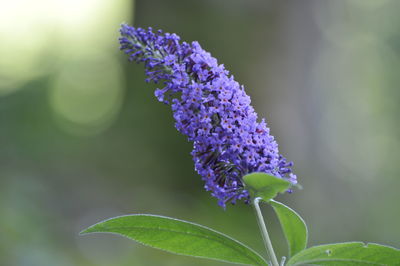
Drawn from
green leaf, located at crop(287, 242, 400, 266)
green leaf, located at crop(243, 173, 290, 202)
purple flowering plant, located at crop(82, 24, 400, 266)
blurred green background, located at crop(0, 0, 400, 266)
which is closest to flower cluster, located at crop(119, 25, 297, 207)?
purple flowering plant, located at crop(82, 24, 400, 266)

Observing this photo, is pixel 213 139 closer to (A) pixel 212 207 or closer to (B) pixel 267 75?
(A) pixel 212 207

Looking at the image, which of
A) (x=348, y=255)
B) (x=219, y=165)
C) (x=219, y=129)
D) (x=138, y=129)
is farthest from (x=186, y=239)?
(x=138, y=129)

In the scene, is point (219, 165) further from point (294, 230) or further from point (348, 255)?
point (348, 255)

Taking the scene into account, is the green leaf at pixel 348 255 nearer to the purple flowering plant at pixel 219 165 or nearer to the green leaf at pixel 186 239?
the purple flowering plant at pixel 219 165

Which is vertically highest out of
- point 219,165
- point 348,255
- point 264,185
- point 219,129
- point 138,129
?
point 138,129

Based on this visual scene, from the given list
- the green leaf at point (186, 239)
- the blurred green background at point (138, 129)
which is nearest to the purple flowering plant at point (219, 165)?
the green leaf at point (186, 239)
